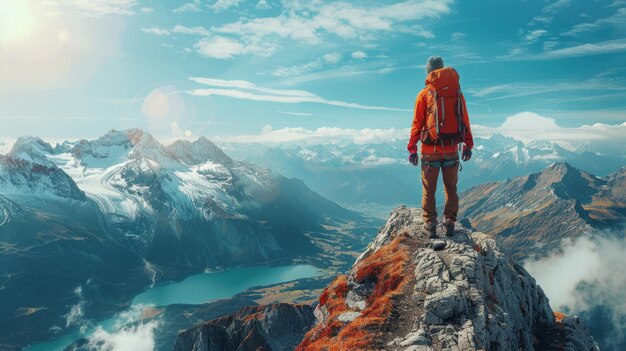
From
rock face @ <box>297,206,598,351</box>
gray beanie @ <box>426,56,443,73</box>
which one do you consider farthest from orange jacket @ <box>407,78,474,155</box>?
rock face @ <box>297,206,598,351</box>

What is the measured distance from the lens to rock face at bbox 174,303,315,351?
109 m

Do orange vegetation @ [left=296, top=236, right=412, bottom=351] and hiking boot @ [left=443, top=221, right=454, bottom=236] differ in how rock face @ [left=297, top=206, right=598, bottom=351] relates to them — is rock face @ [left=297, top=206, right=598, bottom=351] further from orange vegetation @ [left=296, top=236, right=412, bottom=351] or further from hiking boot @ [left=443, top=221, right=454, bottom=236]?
hiking boot @ [left=443, top=221, right=454, bottom=236]

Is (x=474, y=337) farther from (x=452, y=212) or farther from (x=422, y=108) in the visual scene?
(x=422, y=108)

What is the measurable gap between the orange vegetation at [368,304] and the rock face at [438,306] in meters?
0.05

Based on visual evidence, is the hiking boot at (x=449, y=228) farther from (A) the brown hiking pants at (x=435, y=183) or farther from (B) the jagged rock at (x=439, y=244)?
(B) the jagged rock at (x=439, y=244)

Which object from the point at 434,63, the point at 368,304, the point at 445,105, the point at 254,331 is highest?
the point at 434,63

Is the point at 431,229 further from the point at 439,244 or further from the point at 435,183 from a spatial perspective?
the point at 435,183

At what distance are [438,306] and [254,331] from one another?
108m

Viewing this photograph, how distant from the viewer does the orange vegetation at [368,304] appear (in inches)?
739

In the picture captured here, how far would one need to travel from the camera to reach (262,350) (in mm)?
102688

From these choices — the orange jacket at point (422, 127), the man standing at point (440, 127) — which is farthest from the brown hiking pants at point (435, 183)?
the orange jacket at point (422, 127)

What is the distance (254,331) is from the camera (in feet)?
381

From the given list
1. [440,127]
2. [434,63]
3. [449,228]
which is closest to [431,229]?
[449,228]

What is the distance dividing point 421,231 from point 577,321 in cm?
1440
